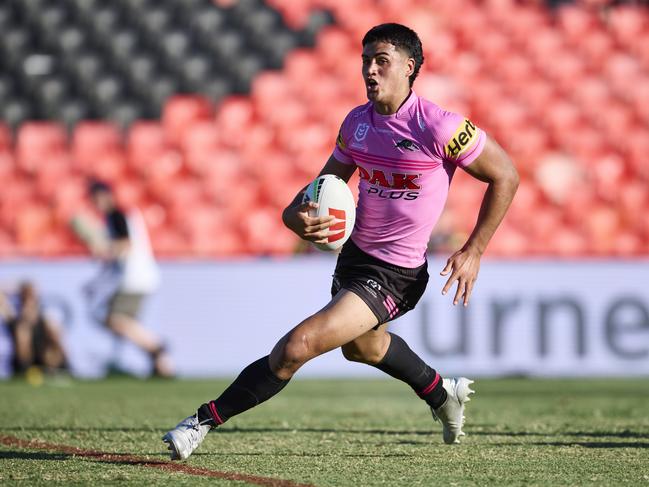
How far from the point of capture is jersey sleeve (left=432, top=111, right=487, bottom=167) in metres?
5.00

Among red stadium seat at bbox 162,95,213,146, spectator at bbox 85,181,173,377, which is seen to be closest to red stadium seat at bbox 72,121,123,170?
red stadium seat at bbox 162,95,213,146

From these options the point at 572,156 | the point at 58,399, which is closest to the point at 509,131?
the point at 572,156

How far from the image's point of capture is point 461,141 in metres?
5.00

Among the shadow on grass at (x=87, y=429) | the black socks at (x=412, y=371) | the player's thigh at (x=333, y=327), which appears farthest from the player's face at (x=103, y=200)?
the player's thigh at (x=333, y=327)

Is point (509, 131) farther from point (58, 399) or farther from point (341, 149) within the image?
point (341, 149)

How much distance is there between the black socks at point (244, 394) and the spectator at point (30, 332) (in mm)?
7341

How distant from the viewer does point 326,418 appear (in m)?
7.29

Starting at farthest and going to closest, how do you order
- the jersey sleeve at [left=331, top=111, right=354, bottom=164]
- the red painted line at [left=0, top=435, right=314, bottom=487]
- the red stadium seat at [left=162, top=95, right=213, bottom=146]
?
the red stadium seat at [left=162, top=95, right=213, bottom=146]
the jersey sleeve at [left=331, top=111, right=354, bottom=164]
the red painted line at [left=0, top=435, right=314, bottom=487]

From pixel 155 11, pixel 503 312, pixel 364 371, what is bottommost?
pixel 364 371

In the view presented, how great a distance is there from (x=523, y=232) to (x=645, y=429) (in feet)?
25.5

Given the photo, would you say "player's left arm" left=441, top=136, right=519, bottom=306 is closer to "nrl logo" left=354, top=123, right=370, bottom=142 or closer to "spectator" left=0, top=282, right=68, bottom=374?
"nrl logo" left=354, top=123, right=370, bottom=142

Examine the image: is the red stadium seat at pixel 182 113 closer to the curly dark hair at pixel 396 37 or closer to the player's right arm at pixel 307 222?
the curly dark hair at pixel 396 37

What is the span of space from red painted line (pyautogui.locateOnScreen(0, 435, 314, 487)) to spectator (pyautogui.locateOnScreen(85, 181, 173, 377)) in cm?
578

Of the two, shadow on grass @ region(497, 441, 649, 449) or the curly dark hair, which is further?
shadow on grass @ region(497, 441, 649, 449)
